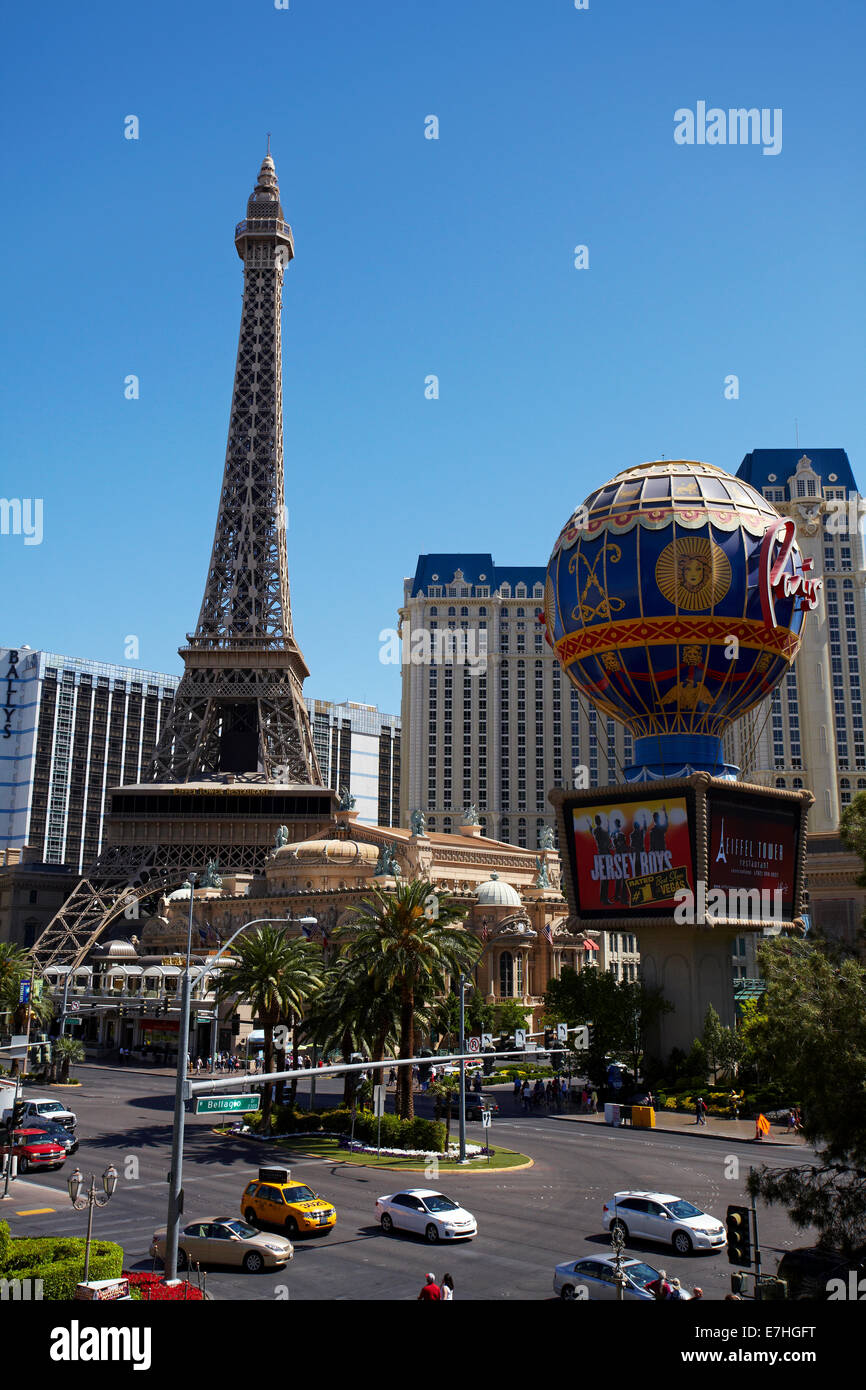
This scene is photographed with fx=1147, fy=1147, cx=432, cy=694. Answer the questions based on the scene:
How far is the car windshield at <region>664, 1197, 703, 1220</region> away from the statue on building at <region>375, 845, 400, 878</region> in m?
47.2

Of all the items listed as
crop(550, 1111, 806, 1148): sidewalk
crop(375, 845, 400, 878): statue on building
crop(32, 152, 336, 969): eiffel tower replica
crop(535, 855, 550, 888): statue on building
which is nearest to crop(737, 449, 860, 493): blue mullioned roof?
crop(32, 152, 336, 969): eiffel tower replica

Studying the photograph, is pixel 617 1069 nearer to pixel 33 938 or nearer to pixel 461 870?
pixel 461 870

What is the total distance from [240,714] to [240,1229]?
8830cm

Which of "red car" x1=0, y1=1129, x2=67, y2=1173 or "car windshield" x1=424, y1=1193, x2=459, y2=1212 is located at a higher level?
"car windshield" x1=424, y1=1193, x2=459, y2=1212

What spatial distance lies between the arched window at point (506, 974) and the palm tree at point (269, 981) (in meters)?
34.3

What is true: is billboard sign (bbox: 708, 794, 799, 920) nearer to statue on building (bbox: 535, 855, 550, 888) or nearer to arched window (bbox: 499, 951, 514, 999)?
arched window (bbox: 499, 951, 514, 999)

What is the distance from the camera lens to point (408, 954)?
1603 inches

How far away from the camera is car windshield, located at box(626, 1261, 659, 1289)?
800 inches

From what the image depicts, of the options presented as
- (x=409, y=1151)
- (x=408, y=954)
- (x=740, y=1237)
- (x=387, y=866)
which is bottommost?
(x=409, y=1151)

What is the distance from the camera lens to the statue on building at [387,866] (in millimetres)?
73250

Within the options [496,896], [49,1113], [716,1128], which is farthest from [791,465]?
[49,1113]

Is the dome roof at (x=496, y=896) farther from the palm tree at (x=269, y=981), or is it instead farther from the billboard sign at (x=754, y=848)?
the palm tree at (x=269, y=981)

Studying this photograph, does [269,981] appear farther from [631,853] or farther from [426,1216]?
[631,853]

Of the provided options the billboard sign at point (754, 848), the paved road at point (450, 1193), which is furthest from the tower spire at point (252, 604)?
the paved road at point (450, 1193)
